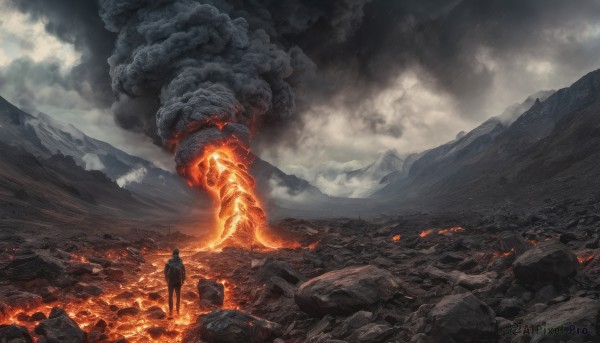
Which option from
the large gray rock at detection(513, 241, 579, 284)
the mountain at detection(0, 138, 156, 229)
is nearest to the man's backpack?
the large gray rock at detection(513, 241, 579, 284)

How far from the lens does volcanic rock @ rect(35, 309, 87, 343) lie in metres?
7.07

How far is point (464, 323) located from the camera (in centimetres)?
555

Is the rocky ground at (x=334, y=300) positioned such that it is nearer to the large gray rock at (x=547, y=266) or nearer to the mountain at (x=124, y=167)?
the large gray rock at (x=547, y=266)

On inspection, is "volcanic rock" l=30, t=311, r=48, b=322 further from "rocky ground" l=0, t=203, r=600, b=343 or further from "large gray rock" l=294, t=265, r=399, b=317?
"large gray rock" l=294, t=265, r=399, b=317

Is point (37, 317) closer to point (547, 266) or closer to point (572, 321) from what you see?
point (572, 321)

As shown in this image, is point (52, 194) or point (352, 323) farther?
point (52, 194)

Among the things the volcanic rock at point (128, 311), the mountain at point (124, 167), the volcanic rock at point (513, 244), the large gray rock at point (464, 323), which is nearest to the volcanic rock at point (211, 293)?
the volcanic rock at point (128, 311)

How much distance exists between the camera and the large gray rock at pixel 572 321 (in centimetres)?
480

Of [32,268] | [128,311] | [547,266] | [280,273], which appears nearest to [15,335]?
[128,311]

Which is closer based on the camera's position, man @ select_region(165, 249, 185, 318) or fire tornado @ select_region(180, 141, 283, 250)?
man @ select_region(165, 249, 185, 318)

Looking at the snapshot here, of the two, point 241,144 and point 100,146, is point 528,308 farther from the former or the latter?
point 100,146

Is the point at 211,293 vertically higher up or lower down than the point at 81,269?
lower down

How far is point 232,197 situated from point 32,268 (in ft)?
47.8

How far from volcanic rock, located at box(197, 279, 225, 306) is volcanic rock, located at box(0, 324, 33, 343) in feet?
14.3
